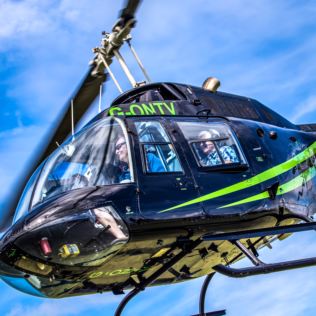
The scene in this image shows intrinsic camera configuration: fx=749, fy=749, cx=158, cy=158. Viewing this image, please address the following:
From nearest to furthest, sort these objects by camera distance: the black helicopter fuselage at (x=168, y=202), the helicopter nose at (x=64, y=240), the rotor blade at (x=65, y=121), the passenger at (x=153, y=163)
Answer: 1. the helicopter nose at (x=64, y=240)
2. the black helicopter fuselage at (x=168, y=202)
3. the passenger at (x=153, y=163)
4. the rotor blade at (x=65, y=121)

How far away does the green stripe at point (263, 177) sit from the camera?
397 inches

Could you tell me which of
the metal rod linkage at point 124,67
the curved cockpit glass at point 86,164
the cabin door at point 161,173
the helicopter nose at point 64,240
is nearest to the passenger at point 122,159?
the curved cockpit glass at point 86,164

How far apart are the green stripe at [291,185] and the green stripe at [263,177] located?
0.18 meters

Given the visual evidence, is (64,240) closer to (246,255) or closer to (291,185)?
(246,255)

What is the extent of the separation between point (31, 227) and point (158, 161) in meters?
1.98

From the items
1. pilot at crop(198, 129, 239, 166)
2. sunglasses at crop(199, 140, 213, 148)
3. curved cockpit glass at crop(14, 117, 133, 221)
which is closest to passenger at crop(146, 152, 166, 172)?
curved cockpit glass at crop(14, 117, 133, 221)

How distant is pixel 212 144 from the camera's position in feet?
35.3

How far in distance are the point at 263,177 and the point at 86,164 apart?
9.04ft

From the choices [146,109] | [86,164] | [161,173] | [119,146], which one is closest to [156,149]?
[161,173]

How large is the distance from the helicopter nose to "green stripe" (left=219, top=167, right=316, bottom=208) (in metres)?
1.84

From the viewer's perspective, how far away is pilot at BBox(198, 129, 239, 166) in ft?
34.5

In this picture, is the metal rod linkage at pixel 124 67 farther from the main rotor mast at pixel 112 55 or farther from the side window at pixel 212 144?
the side window at pixel 212 144

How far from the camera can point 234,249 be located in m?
11.4

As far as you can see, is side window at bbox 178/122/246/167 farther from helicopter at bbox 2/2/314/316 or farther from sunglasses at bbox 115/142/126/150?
sunglasses at bbox 115/142/126/150
